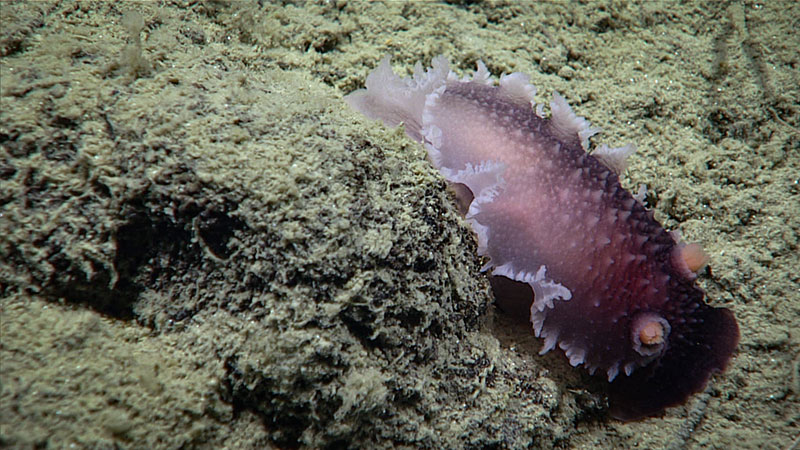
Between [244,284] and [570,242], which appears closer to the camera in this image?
[244,284]

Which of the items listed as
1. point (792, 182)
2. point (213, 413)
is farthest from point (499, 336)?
point (792, 182)

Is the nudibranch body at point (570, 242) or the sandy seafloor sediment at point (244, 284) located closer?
the sandy seafloor sediment at point (244, 284)

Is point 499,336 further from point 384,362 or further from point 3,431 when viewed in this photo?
point 3,431

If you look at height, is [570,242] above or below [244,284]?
above

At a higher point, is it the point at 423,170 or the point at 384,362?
the point at 423,170
